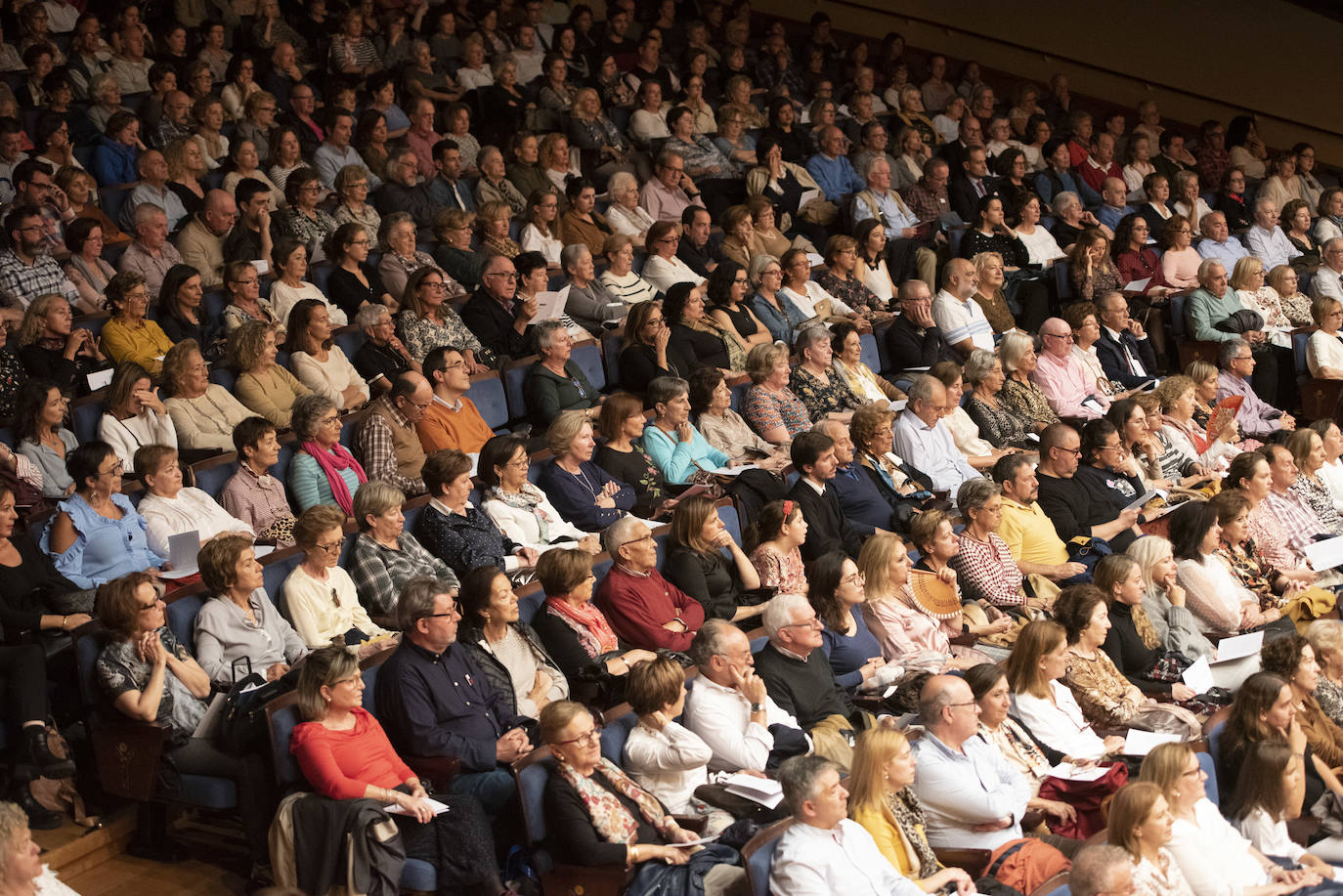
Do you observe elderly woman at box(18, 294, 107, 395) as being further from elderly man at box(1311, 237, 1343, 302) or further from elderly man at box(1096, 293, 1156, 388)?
elderly man at box(1311, 237, 1343, 302)

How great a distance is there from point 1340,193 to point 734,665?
5.78 meters

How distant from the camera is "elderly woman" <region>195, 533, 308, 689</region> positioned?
11.7 feet

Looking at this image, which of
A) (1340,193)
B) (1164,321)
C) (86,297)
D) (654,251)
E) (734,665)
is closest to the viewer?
(734,665)

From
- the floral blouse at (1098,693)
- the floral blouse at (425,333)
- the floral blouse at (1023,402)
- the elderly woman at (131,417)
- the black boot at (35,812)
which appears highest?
the elderly woman at (131,417)

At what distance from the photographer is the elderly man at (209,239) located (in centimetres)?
558

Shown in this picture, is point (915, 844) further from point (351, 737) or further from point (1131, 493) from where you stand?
point (1131, 493)

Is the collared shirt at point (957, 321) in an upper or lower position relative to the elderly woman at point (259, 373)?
lower

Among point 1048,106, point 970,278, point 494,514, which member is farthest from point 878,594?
point 1048,106

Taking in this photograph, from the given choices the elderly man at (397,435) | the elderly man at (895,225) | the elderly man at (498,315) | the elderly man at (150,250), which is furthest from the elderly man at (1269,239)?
the elderly man at (150,250)

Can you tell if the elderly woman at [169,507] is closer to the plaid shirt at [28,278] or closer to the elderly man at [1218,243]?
the plaid shirt at [28,278]

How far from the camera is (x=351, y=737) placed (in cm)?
318

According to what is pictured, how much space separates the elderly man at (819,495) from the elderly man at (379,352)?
52.4 inches

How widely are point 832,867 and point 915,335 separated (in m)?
3.54

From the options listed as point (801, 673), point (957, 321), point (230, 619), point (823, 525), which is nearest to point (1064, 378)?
point (957, 321)
